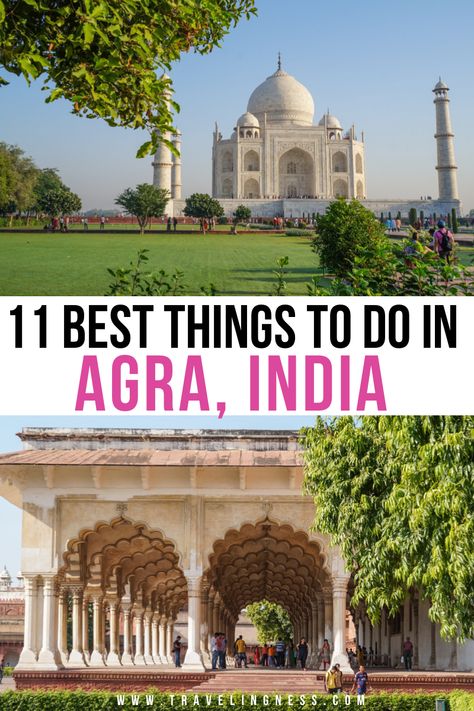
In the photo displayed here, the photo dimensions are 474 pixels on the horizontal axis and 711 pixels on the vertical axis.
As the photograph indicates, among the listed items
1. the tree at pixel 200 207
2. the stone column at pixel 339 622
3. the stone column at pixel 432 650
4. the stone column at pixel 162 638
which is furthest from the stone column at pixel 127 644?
the tree at pixel 200 207

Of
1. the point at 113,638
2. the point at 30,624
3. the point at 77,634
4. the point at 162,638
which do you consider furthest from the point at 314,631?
the point at 30,624

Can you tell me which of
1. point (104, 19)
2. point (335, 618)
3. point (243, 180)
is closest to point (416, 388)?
point (104, 19)

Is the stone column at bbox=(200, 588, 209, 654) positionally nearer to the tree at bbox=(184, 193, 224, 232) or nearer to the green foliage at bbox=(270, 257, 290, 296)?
the green foliage at bbox=(270, 257, 290, 296)

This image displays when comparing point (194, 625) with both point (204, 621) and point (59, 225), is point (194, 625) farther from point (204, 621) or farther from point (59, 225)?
point (59, 225)

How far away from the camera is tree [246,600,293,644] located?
49.6 metres

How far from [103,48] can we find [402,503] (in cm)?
652

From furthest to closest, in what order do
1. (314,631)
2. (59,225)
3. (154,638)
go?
(154,638) < (314,631) < (59,225)

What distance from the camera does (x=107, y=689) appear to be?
15695 mm

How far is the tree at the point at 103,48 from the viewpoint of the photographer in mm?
7816

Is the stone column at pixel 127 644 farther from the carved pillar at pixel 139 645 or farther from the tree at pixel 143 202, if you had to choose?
the tree at pixel 143 202

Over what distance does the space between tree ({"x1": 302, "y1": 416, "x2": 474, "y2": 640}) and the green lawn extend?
314 cm

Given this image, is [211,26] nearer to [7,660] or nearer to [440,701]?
[440,701]

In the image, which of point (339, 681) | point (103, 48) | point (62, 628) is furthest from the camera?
point (62, 628)

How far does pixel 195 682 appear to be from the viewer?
16.2m
